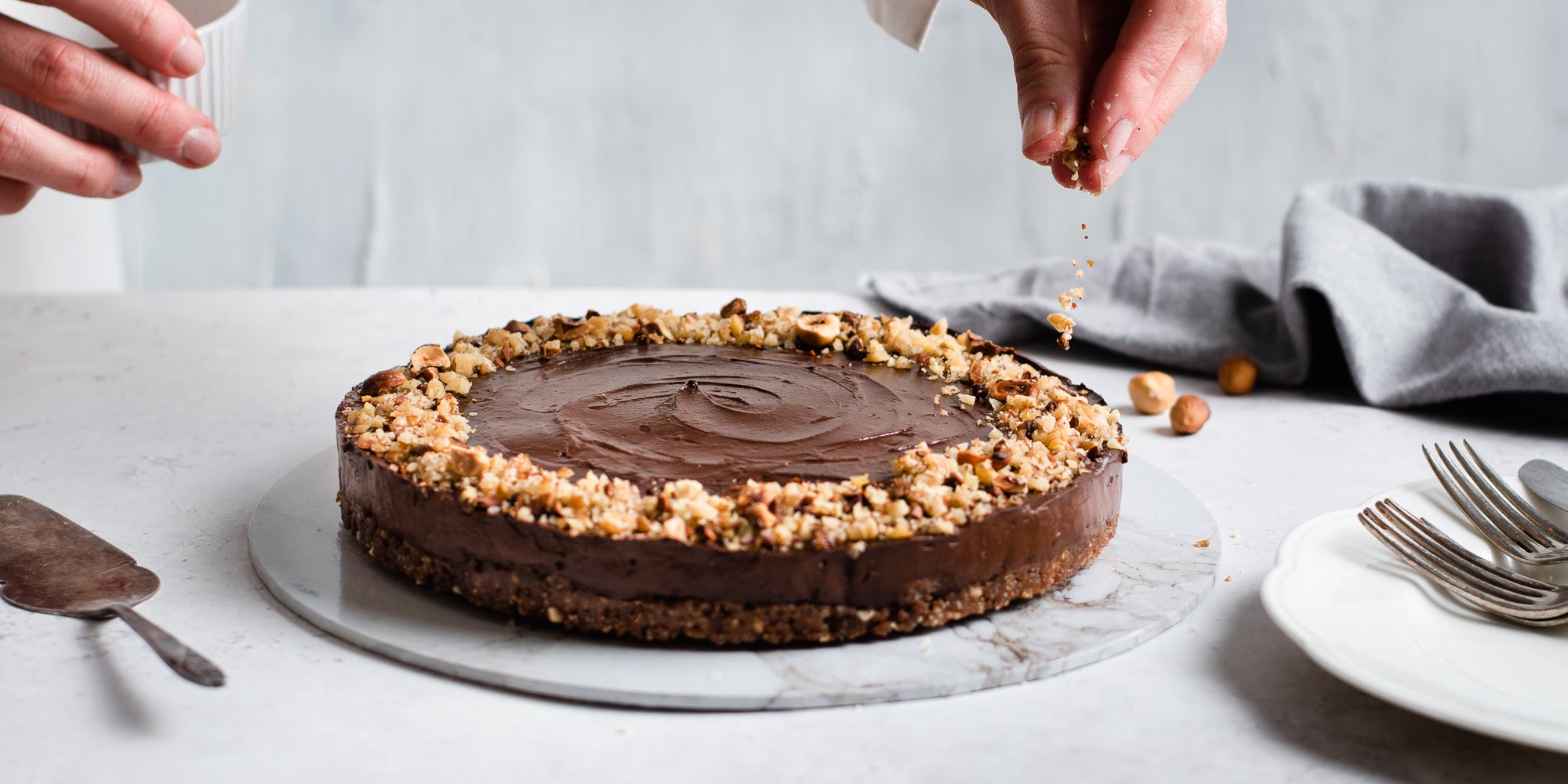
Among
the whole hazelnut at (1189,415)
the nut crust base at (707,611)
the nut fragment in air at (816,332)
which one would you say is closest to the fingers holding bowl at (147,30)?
the nut crust base at (707,611)

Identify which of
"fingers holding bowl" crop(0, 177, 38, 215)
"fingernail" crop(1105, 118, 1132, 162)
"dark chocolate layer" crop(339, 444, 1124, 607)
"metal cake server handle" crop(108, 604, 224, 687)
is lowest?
"metal cake server handle" crop(108, 604, 224, 687)

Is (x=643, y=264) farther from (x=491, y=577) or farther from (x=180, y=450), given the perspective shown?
(x=491, y=577)

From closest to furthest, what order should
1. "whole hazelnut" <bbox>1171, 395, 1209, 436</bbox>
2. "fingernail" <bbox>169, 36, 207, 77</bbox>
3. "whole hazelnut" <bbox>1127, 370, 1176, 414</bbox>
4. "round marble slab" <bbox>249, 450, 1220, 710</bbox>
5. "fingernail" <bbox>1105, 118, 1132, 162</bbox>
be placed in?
1. "round marble slab" <bbox>249, 450, 1220, 710</bbox>
2. "fingernail" <bbox>1105, 118, 1132, 162</bbox>
3. "fingernail" <bbox>169, 36, 207, 77</bbox>
4. "whole hazelnut" <bbox>1171, 395, 1209, 436</bbox>
5. "whole hazelnut" <bbox>1127, 370, 1176, 414</bbox>

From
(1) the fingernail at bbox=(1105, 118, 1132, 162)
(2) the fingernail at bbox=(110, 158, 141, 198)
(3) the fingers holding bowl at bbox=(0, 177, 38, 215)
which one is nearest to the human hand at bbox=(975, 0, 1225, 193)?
(1) the fingernail at bbox=(1105, 118, 1132, 162)

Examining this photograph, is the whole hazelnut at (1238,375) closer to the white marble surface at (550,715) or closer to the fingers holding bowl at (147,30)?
the white marble surface at (550,715)

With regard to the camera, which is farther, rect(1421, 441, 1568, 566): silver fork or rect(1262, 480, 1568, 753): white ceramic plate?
rect(1421, 441, 1568, 566): silver fork

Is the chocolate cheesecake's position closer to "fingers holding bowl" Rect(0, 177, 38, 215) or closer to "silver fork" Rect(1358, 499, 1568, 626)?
"silver fork" Rect(1358, 499, 1568, 626)

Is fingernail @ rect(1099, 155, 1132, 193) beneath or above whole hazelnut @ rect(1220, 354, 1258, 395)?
above
